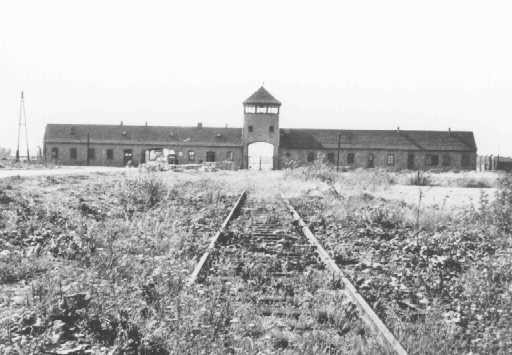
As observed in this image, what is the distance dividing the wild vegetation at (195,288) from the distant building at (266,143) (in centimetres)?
4380

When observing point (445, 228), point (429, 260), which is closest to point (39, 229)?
point (429, 260)

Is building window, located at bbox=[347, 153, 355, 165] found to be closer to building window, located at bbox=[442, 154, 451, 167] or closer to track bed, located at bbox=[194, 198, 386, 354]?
building window, located at bbox=[442, 154, 451, 167]

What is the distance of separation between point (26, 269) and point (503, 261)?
5.63m

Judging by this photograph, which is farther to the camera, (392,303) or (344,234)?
(344,234)

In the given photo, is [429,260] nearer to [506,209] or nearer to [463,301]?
[463,301]

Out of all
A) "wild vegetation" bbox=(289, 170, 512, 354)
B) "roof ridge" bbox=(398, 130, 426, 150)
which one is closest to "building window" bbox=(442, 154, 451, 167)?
"roof ridge" bbox=(398, 130, 426, 150)

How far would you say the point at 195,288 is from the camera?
4906 millimetres

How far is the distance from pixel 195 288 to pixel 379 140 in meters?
53.4

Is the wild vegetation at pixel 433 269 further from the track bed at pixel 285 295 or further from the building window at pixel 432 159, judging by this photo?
the building window at pixel 432 159

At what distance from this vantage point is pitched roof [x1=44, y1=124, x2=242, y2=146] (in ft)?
183

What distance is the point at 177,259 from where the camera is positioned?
21.8 ft

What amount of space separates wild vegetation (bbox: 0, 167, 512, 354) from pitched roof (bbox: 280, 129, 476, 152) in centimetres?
4459

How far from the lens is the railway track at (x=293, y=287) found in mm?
3988

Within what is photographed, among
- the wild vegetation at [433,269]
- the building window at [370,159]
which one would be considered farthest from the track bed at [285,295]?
the building window at [370,159]
